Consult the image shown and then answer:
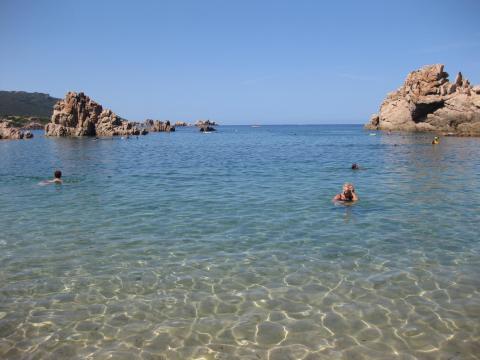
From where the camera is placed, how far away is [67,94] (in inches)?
3866

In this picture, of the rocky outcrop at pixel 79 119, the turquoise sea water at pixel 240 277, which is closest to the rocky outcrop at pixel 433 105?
the turquoise sea water at pixel 240 277

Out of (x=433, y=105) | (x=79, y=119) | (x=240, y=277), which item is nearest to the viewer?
(x=240, y=277)

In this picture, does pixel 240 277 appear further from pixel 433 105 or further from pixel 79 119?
pixel 79 119

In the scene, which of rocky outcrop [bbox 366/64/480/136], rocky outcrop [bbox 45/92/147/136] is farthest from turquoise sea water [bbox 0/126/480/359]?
rocky outcrop [bbox 45/92/147/136]

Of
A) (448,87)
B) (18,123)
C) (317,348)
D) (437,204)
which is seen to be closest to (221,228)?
(317,348)

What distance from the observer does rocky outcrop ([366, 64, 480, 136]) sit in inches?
3061

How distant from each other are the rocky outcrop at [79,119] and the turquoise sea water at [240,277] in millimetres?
82927

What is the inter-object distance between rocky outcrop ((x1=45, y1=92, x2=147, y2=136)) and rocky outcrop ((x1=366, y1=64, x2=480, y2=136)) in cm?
7139

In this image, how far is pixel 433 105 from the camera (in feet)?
299

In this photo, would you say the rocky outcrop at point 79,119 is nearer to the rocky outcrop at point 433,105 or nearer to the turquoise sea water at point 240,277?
the rocky outcrop at point 433,105

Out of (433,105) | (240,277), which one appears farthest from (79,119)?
(240,277)

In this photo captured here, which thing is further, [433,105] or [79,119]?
[79,119]

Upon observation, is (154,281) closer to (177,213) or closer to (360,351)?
(360,351)

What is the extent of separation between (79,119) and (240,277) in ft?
323
